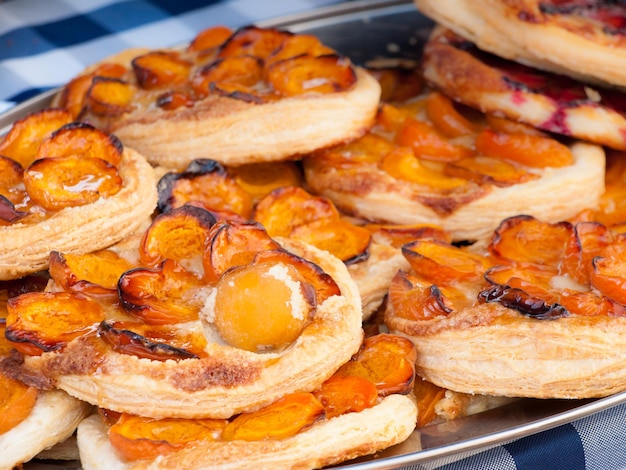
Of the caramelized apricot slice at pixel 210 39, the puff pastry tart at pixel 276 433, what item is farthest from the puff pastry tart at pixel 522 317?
the caramelized apricot slice at pixel 210 39

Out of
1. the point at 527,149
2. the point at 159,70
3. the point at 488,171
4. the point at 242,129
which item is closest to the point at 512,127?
the point at 527,149

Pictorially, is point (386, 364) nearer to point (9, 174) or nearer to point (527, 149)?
point (527, 149)

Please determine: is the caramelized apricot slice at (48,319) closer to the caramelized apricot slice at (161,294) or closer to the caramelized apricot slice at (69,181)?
the caramelized apricot slice at (161,294)

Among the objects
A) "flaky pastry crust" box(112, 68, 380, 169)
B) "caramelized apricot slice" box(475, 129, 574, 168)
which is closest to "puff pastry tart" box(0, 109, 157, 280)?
"flaky pastry crust" box(112, 68, 380, 169)

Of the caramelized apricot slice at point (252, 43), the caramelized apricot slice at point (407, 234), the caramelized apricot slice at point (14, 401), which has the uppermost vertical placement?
the caramelized apricot slice at point (252, 43)

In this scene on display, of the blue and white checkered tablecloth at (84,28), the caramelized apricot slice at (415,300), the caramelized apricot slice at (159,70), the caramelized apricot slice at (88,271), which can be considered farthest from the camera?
the blue and white checkered tablecloth at (84,28)

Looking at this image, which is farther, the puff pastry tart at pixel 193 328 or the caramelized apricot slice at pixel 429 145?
the caramelized apricot slice at pixel 429 145

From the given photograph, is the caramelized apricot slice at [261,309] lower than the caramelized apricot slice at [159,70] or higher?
lower
